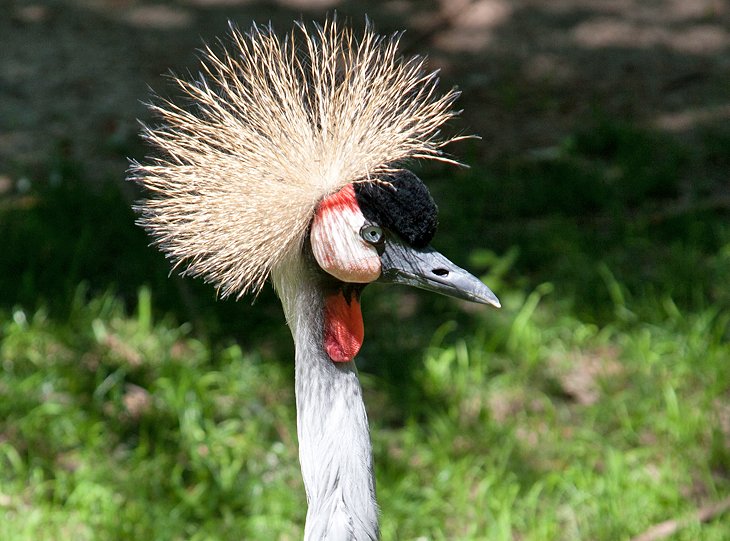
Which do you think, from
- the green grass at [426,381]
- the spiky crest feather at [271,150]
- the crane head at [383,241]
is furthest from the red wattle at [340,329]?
the green grass at [426,381]

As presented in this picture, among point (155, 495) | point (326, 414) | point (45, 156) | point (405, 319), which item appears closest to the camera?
point (326, 414)

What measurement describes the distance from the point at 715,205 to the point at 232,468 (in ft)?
6.24

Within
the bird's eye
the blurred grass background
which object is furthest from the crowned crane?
the blurred grass background

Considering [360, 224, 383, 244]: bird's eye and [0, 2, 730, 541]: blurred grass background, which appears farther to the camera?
[0, 2, 730, 541]: blurred grass background

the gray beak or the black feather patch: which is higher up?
the black feather patch

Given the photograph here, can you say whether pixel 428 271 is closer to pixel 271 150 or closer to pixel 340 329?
pixel 340 329

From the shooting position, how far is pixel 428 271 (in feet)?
4.79

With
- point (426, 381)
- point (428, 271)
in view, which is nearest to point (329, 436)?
point (428, 271)

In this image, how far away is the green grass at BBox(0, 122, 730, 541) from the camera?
2361mm

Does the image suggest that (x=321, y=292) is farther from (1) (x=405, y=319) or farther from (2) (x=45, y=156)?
(2) (x=45, y=156)

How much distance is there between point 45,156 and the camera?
3695mm

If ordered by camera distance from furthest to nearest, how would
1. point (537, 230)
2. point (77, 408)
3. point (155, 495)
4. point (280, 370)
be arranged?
point (537, 230)
point (280, 370)
point (77, 408)
point (155, 495)

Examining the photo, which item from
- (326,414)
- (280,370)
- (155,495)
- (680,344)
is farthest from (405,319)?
(326,414)

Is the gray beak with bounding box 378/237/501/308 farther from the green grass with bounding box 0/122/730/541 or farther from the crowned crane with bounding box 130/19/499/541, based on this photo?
the green grass with bounding box 0/122/730/541
